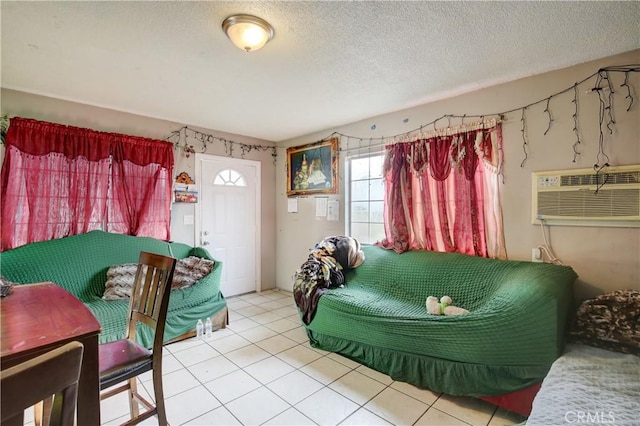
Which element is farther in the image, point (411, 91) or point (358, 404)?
point (411, 91)

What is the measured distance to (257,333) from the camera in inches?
131

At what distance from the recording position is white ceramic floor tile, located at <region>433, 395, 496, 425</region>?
1966mm

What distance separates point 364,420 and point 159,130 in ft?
12.5

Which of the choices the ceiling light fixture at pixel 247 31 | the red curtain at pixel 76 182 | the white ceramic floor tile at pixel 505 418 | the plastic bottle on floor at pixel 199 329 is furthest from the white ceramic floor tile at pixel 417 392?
the red curtain at pixel 76 182

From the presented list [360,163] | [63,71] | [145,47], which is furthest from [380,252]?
[63,71]

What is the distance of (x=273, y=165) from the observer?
5066 millimetres

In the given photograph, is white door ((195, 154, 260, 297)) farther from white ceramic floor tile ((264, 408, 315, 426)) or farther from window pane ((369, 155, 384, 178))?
white ceramic floor tile ((264, 408, 315, 426))

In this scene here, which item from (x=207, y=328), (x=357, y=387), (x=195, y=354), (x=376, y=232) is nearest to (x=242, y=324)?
(x=207, y=328)

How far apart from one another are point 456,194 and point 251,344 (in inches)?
101

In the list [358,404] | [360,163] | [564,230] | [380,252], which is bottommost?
[358,404]

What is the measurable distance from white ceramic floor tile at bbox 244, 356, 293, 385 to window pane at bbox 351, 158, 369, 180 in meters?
2.40

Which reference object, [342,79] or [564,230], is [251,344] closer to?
[342,79]

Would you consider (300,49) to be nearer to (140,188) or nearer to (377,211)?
(377,211)

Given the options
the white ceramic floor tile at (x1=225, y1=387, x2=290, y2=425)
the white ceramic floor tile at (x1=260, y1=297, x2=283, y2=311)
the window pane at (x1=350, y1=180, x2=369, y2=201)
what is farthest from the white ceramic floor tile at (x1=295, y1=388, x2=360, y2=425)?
the window pane at (x1=350, y1=180, x2=369, y2=201)
